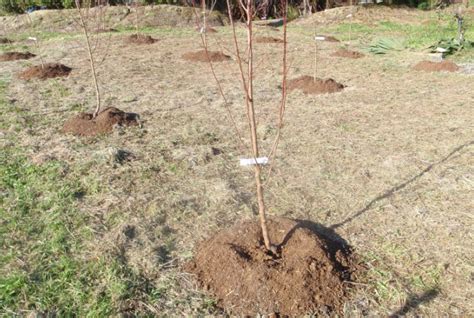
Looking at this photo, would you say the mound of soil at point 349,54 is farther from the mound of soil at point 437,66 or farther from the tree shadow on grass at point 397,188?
the tree shadow on grass at point 397,188

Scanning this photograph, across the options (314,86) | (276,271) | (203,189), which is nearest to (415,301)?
(276,271)

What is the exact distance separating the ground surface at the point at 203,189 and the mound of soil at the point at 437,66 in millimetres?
943

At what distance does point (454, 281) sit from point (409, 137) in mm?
2286

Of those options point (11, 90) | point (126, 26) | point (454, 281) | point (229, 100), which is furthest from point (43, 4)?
point (454, 281)

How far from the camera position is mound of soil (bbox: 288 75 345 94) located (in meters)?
6.14

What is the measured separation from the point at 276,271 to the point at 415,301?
0.73 m

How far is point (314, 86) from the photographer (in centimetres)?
621

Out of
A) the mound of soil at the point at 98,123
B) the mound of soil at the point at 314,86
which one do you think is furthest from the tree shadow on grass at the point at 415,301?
the mound of soil at the point at 314,86

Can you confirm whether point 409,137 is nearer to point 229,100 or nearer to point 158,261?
point 229,100

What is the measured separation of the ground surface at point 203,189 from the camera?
7.54 ft

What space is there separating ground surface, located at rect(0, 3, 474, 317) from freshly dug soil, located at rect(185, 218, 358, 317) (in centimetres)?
10

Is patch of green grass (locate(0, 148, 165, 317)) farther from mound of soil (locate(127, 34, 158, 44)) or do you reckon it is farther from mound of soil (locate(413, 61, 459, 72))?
mound of soil (locate(127, 34, 158, 44))

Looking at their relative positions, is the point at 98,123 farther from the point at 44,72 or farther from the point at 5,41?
the point at 5,41

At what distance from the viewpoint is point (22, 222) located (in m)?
2.86
